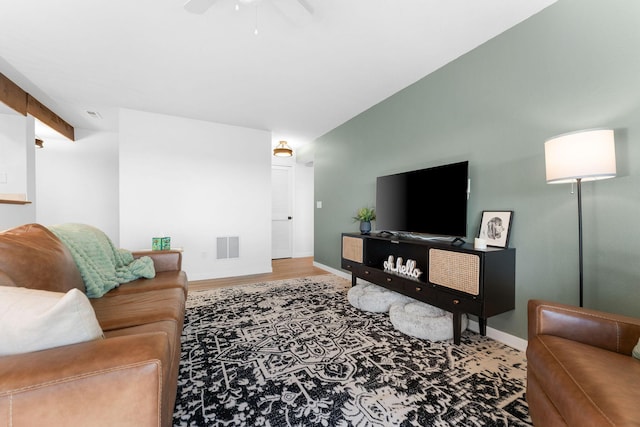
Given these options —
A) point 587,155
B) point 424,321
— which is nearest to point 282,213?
point 424,321

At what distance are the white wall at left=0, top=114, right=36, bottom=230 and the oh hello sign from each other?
450 centimetres

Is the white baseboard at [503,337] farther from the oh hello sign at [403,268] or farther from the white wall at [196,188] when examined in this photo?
the white wall at [196,188]

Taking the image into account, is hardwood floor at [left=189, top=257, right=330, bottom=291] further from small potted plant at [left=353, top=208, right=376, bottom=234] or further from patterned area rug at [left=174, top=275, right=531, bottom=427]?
small potted plant at [left=353, top=208, right=376, bottom=234]

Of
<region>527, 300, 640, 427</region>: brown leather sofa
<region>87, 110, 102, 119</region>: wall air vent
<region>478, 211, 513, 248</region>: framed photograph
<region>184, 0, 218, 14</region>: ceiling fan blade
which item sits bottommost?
<region>527, 300, 640, 427</region>: brown leather sofa

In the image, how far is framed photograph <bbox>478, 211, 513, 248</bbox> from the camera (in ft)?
6.75

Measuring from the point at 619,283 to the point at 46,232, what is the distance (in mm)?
3431

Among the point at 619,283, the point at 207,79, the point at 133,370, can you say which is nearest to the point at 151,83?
the point at 207,79

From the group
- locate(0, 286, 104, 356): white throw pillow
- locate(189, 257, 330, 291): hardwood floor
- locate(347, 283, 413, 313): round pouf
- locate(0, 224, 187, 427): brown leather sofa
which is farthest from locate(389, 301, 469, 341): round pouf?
locate(189, 257, 330, 291): hardwood floor

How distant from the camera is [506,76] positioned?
2111mm

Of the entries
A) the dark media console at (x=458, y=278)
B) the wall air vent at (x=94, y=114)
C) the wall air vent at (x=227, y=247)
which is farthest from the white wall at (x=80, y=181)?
the dark media console at (x=458, y=278)

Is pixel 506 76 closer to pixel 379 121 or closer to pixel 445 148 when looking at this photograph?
pixel 445 148

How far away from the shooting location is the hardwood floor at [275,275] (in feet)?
12.4

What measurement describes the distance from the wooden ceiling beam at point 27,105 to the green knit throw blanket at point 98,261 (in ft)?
7.34

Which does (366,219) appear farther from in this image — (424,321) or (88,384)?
(88,384)
